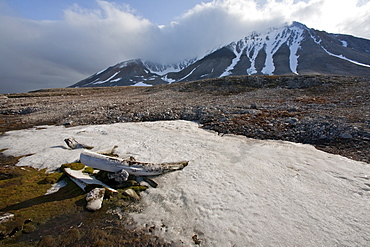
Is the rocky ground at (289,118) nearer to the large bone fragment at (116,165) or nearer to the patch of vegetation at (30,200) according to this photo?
the large bone fragment at (116,165)

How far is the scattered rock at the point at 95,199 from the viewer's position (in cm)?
619

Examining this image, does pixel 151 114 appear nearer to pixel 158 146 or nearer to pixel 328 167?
pixel 158 146

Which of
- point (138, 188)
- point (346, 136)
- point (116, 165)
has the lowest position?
point (138, 188)

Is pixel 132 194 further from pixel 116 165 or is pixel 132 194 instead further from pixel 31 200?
pixel 31 200

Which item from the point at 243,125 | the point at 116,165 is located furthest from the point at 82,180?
the point at 243,125

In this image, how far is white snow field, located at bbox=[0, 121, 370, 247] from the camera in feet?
17.0

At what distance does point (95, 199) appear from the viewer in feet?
21.1

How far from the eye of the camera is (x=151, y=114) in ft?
66.8

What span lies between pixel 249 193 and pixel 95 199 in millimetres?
5877

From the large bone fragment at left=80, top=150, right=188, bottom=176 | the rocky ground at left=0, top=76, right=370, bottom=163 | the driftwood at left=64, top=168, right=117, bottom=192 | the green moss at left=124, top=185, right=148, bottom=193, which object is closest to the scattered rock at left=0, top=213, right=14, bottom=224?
the driftwood at left=64, top=168, right=117, bottom=192

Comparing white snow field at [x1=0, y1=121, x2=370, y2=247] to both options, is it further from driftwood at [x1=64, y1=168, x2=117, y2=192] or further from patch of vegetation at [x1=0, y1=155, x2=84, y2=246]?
driftwood at [x1=64, y1=168, x2=117, y2=192]

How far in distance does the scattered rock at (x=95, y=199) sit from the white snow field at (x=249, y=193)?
1.41m

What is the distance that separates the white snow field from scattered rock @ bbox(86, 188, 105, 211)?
1.41m

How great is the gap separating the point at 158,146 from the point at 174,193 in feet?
16.8
